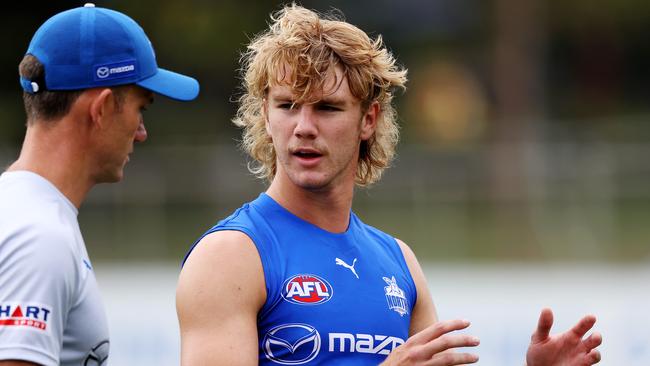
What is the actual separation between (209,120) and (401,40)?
214 inches

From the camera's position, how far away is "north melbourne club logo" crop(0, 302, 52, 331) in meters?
3.16

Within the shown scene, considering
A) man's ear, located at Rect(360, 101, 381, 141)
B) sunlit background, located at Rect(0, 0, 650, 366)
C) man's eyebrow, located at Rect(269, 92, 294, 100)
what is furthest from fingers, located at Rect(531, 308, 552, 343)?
sunlit background, located at Rect(0, 0, 650, 366)

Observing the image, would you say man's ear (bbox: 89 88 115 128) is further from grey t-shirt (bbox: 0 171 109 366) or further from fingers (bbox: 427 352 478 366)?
fingers (bbox: 427 352 478 366)

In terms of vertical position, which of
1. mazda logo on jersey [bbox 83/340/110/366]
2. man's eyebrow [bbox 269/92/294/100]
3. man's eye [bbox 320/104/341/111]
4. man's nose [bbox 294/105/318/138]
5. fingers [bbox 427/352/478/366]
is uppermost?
Answer: man's eyebrow [bbox 269/92/294/100]

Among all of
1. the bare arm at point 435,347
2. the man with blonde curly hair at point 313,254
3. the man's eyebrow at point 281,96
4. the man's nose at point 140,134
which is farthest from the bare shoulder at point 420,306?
the man's nose at point 140,134

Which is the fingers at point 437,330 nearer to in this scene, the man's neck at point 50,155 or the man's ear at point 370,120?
the man's ear at point 370,120

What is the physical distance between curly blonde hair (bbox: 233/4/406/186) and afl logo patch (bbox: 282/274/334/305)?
0.63 m

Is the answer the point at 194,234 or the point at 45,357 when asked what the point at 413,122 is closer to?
the point at 194,234

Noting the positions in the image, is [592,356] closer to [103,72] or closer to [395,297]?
[395,297]

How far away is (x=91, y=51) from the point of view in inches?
141

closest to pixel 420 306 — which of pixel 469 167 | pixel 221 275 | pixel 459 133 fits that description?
pixel 221 275

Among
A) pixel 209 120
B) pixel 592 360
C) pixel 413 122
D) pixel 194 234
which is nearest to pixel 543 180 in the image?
pixel 194 234

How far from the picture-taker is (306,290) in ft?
12.3

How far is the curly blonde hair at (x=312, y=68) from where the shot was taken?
397 centimetres
